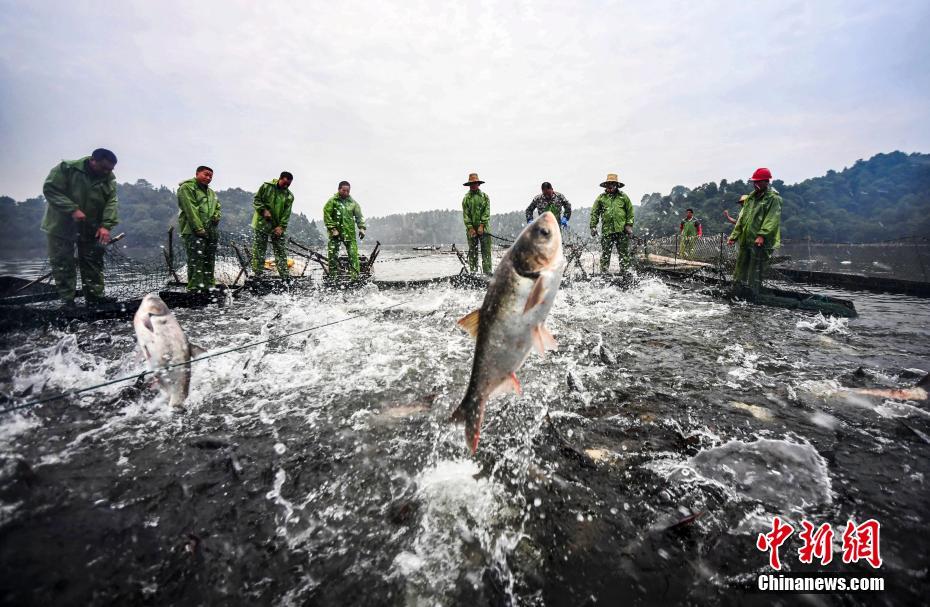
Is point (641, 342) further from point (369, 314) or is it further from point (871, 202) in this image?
point (871, 202)

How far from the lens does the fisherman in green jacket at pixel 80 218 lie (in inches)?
269

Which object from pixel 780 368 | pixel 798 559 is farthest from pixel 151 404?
pixel 780 368

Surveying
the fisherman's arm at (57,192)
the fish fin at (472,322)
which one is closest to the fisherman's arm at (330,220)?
the fisherman's arm at (57,192)

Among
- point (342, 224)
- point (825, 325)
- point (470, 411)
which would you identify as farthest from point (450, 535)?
point (342, 224)

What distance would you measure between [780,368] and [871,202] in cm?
10027

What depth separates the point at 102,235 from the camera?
722 centimetres

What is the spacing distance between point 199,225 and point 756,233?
1293 cm

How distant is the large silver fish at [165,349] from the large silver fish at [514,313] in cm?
306

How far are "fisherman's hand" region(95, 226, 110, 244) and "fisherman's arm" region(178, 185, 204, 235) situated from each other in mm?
1425

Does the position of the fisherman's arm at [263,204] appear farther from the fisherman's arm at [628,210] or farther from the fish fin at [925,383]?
the fish fin at [925,383]

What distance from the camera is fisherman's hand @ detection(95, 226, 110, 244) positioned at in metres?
7.23

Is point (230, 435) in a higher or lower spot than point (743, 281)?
lower

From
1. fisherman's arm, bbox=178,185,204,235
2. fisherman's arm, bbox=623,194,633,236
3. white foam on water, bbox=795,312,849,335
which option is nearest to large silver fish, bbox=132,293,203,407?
fisherman's arm, bbox=178,185,204,235

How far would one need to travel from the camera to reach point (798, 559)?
1.97 m
